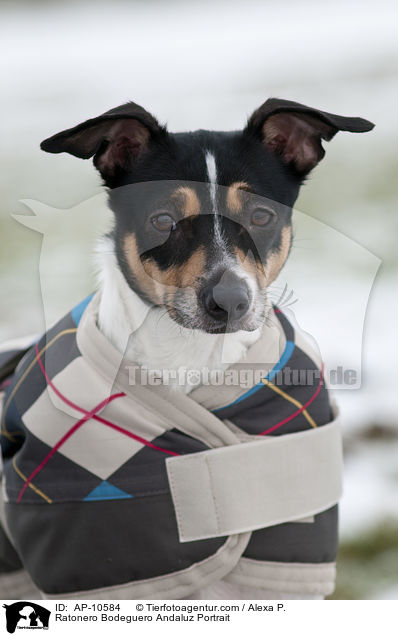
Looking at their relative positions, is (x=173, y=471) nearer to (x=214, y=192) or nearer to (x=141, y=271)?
(x=141, y=271)

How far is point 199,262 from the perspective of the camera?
1451mm

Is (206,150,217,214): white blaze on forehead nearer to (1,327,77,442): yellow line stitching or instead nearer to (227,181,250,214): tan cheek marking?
(227,181,250,214): tan cheek marking

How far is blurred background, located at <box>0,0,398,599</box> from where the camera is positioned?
1.60 meters

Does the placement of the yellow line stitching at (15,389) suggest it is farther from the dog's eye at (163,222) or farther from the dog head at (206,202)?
the dog's eye at (163,222)

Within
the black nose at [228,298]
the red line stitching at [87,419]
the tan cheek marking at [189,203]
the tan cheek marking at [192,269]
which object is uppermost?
the tan cheek marking at [189,203]

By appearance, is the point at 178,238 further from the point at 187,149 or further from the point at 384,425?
the point at 384,425

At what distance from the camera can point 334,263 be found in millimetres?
1591

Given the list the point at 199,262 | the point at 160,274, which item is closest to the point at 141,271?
the point at 160,274

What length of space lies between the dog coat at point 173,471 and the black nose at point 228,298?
210 mm

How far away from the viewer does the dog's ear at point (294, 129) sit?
56.3 inches
